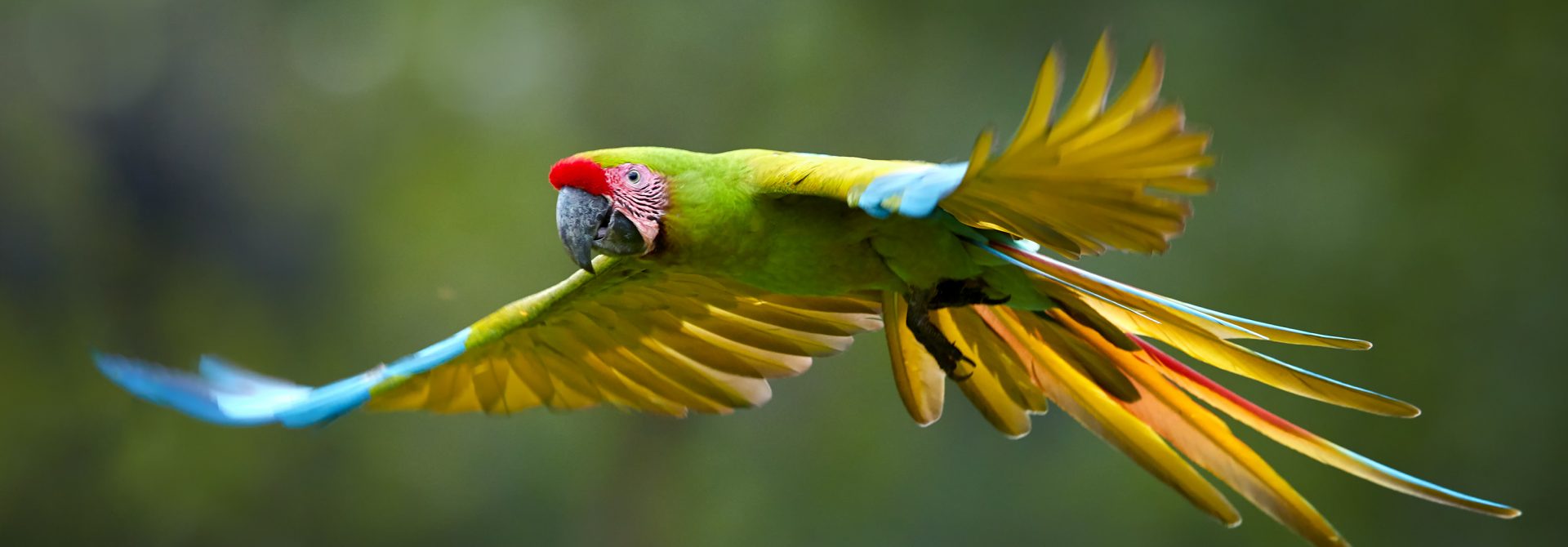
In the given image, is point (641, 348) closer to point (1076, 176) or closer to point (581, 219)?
point (581, 219)

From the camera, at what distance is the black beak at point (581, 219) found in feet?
4.51

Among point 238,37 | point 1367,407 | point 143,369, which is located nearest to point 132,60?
point 238,37

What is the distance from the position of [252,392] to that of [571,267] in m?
1.37

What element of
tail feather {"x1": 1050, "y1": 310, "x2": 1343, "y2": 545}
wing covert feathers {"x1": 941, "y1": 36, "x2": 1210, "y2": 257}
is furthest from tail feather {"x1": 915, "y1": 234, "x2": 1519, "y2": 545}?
wing covert feathers {"x1": 941, "y1": 36, "x2": 1210, "y2": 257}

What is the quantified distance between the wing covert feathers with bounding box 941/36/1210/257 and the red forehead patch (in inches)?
17.9

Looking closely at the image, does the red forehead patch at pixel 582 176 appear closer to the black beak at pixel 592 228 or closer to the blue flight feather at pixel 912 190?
the black beak at pixel 592 228

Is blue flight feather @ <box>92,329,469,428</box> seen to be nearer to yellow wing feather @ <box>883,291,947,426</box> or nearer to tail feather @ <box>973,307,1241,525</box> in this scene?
yellow wing feather @ <box>883,291,947,426</box>

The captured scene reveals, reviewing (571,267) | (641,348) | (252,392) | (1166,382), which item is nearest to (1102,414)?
(1166,382)

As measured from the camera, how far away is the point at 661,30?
3.01 meters

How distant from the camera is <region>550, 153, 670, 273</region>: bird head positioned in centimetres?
134

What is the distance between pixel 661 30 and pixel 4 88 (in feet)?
5.46

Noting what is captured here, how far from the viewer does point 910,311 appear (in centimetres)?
145

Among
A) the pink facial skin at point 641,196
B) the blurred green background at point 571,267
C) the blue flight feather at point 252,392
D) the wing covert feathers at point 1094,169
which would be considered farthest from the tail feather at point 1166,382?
the blurred green background at point 571,267

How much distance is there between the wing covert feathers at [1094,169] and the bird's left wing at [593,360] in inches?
23.9
